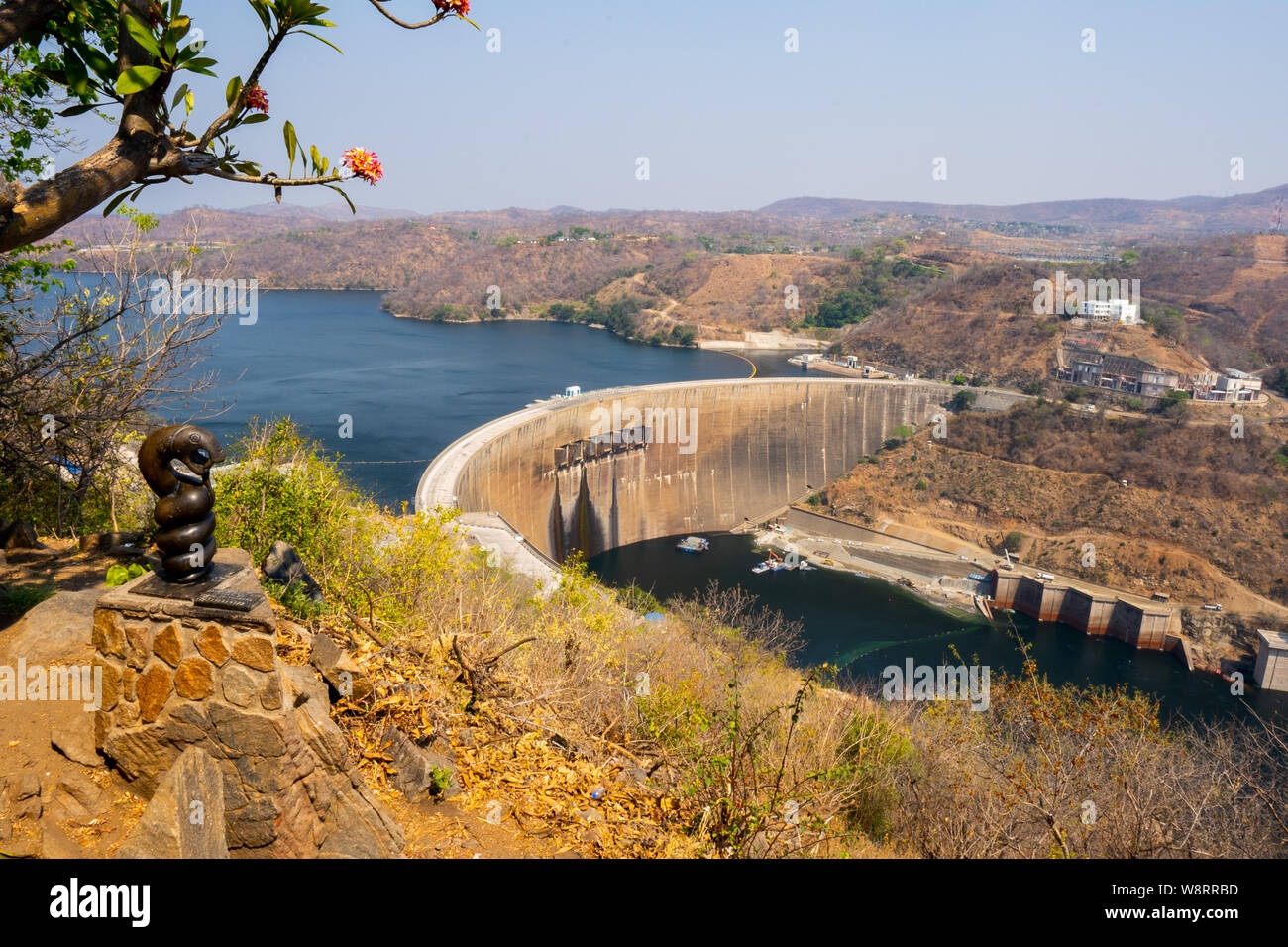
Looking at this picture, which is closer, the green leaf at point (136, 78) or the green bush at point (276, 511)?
the green leaf at point (136, 78)

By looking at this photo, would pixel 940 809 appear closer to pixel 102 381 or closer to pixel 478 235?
pixel 102 381

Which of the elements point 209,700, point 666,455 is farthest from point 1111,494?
point 209,700

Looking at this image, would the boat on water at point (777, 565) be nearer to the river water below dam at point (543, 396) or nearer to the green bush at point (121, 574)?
the river water below dam at point (543, 396)

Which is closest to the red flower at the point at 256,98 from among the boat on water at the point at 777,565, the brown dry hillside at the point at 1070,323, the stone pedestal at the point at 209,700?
the stone pedestal at the point at 209,700

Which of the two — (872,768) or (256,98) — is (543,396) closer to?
(872,768)

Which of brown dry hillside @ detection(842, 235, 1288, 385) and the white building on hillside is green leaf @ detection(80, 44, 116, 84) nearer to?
brown dry hillside @ detection(842, 235, 1288, 385)

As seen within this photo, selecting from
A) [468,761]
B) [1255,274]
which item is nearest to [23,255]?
[468,761]

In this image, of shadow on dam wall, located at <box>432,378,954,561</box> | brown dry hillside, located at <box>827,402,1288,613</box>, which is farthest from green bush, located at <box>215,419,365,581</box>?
brown dry hillside, located at <box>827,402,1288,613</box>
